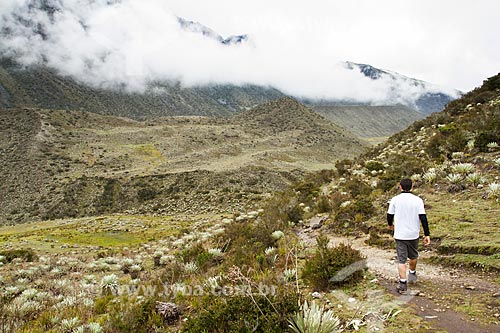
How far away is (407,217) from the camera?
536 centimetres

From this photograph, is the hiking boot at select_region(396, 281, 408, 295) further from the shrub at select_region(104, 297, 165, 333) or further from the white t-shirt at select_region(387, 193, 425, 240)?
the shrub at select_region(104, 297, 165, 333)

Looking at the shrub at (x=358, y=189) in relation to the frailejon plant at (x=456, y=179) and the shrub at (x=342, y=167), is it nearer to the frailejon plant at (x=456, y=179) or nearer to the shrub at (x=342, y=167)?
the frailejon plant at (x=456, y=179)

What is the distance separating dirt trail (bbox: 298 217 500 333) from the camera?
157 inches

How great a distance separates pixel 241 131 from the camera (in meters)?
77.8

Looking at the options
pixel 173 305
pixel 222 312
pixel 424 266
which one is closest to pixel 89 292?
pixel 173 305

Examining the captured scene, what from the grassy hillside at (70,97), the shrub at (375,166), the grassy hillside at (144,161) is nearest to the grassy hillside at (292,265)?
the shrub at (375,166)

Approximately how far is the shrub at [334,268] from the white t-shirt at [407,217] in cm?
108

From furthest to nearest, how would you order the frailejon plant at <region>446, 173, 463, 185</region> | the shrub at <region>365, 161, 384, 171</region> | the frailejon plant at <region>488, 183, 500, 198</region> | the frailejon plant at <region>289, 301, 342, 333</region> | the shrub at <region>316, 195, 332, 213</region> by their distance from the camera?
the shrub at <region>365, 161, 384, 171</region>, the shrub at <region>316, 195, 332, 213</region>, the frailejon plant at <region>446, 173, 463, 185</region>, the frailejon plant at <region>488, 183, 500, 198</region>, the frailejon plant at <region>289, 301, 342, 333</region>

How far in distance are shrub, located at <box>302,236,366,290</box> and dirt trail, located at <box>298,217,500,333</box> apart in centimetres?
47

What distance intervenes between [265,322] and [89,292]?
6.53 meters

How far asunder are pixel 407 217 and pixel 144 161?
181 ft

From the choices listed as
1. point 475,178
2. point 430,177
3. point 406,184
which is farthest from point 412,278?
point 430,177

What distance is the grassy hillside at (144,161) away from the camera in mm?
39656

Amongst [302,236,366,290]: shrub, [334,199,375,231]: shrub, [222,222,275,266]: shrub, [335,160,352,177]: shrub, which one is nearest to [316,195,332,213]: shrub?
[334,199,375,231]: shrub
